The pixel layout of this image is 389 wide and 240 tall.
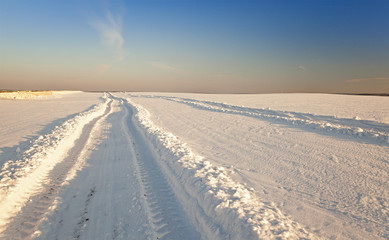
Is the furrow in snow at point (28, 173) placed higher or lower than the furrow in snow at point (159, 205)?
higher

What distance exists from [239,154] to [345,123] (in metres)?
9.08

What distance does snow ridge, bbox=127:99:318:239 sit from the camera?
303cm

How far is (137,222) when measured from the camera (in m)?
3.35

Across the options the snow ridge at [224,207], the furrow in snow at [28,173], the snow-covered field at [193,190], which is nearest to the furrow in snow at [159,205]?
the snow-covered field at [193,190]

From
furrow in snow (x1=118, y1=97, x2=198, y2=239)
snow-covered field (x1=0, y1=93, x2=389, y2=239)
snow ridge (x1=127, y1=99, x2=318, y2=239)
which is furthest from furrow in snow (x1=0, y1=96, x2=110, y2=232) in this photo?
snow ridge (x1=127, y1=99, x2=318, y2=239)

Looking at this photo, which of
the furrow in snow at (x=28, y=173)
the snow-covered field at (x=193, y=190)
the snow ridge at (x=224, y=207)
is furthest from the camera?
the furrow in snow at (x=28, y=173)

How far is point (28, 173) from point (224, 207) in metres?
5.19

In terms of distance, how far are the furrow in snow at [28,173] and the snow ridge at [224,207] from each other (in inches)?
125

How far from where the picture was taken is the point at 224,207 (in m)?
3.51

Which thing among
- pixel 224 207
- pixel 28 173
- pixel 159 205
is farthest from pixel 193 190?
pixel 28 173

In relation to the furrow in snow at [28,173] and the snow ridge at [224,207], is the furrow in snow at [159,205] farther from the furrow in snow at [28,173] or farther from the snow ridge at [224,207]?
the furrow in snow at [28,173]

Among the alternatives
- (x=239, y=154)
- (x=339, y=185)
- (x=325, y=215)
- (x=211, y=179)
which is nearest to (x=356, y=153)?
(x=339, y=185)

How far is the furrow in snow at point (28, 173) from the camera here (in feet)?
12.3

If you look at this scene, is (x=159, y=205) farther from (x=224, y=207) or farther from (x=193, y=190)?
(x=224, y=207)
